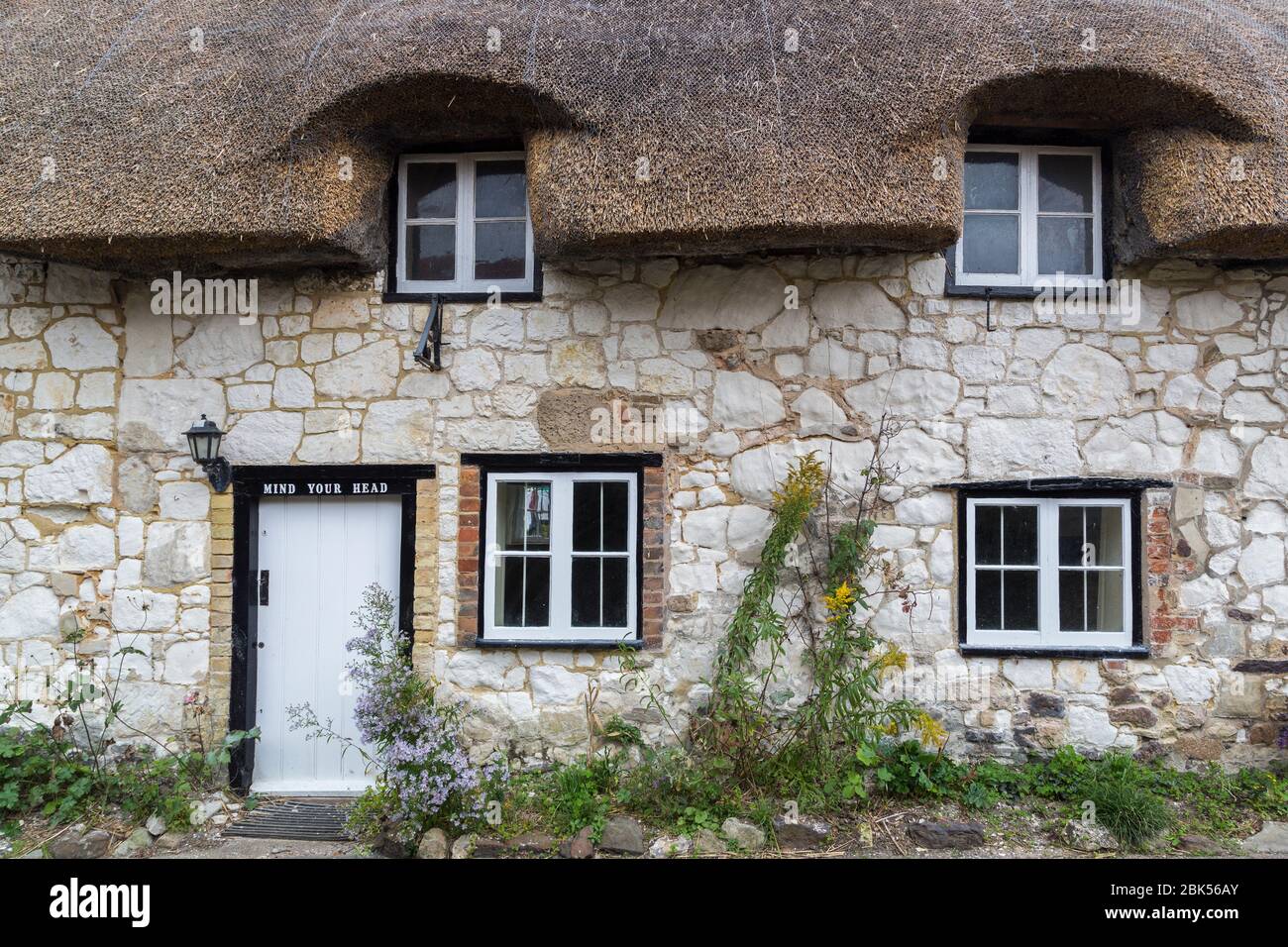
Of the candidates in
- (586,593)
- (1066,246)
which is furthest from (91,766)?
(1066,246)

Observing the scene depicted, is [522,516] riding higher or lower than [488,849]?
higher

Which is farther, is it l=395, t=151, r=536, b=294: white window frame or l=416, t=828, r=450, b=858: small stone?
l=395, t=151, r=536, b=294: white window frame

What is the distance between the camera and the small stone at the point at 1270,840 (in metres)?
4.30

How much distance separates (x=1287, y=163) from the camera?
458 centimetres

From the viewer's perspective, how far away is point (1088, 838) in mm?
4359

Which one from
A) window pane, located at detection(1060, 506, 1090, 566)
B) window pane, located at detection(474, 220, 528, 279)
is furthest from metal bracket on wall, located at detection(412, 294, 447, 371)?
window pane, located at detection(1060, 506, 1090, 566)

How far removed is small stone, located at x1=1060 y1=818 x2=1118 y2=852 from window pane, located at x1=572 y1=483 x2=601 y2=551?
10.2 feet

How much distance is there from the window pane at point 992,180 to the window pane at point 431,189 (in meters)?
3.43

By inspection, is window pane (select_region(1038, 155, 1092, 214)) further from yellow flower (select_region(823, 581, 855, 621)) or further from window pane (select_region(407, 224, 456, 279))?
window pane (select_region(407, 224, 456, 279))

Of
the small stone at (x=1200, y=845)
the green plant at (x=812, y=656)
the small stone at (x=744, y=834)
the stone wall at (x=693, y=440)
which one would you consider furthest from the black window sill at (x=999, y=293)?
the small stone at (x=744, y=834)

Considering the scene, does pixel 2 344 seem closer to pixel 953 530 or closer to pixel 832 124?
pixel 832 124

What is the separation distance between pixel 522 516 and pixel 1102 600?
3.74 metres

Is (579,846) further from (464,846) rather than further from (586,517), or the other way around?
(586,517)

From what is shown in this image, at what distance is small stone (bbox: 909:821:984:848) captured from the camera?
4383mm
